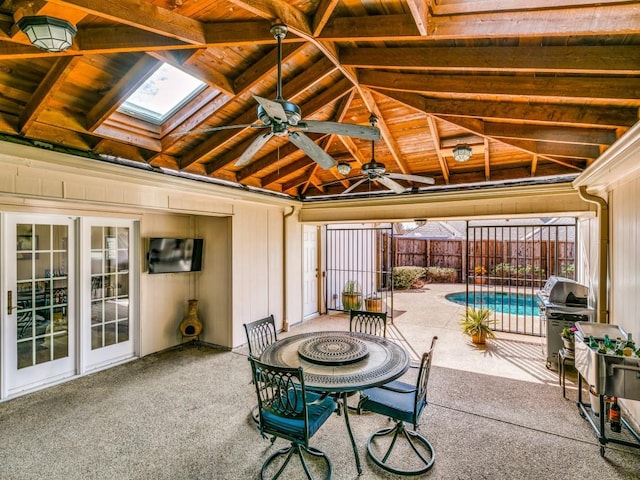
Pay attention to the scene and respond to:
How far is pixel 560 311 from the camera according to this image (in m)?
4.45

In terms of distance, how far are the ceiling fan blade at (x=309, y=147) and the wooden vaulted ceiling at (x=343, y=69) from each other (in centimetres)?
62

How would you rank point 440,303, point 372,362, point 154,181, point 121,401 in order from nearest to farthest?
point 372,362, point 121,401, point 154,181, point 440,303

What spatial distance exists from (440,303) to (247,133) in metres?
7.38

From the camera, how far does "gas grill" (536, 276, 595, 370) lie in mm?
4379

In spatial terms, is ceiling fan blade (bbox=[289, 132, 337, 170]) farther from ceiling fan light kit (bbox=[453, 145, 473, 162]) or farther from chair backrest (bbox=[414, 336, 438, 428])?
ceiling fan light kit (bbox=[453, 145, 473, 162])

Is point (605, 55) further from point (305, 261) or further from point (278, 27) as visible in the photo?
point (305, 261)

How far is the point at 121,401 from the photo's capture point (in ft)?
11.7

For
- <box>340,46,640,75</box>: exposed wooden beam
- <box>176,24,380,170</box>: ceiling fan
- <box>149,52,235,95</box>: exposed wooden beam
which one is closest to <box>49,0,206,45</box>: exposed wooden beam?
<box>149,52,235,95</box>: exposed wooden beam

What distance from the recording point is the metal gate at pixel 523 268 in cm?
620

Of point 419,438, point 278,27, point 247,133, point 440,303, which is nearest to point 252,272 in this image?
point 247,133

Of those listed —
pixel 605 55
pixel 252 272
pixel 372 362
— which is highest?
pixel 605 55

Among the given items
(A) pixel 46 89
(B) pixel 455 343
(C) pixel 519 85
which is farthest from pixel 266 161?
(B) pixel 455 343

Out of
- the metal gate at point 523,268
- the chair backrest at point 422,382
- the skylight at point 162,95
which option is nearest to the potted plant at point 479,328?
the metal gate at point 523,268

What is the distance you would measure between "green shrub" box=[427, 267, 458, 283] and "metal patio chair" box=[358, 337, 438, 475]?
11247mm
